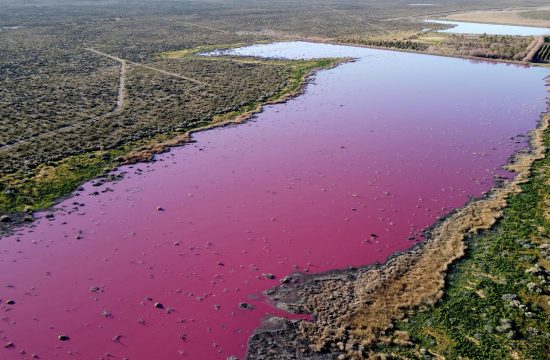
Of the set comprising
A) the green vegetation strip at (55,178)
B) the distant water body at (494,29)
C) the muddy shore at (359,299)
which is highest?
the distant water body at (494,29)

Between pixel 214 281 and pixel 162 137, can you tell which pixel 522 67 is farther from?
pixel 214 281

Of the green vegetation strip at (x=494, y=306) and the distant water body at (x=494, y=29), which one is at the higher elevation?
the distant water body at (x=494, y=29)

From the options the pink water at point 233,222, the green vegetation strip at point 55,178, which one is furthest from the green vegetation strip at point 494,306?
the green vegetation strip at point 55,178

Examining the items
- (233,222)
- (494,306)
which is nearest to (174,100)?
(233,222)

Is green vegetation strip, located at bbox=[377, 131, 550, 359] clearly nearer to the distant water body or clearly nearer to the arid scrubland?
the arid scrubland

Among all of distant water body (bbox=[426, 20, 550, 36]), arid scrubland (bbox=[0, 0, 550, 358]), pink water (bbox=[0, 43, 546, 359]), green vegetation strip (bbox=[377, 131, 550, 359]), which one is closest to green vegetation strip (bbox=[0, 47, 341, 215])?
arid scrubland (bbox=[0, 0, 550, 358])

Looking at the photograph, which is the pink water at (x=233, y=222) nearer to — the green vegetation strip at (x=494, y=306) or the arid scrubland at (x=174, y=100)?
the arid scrubland at (x=174, y=100)

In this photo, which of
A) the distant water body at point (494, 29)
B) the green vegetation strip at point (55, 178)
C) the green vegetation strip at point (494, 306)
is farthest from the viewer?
the distant water body at point (494, 29)
